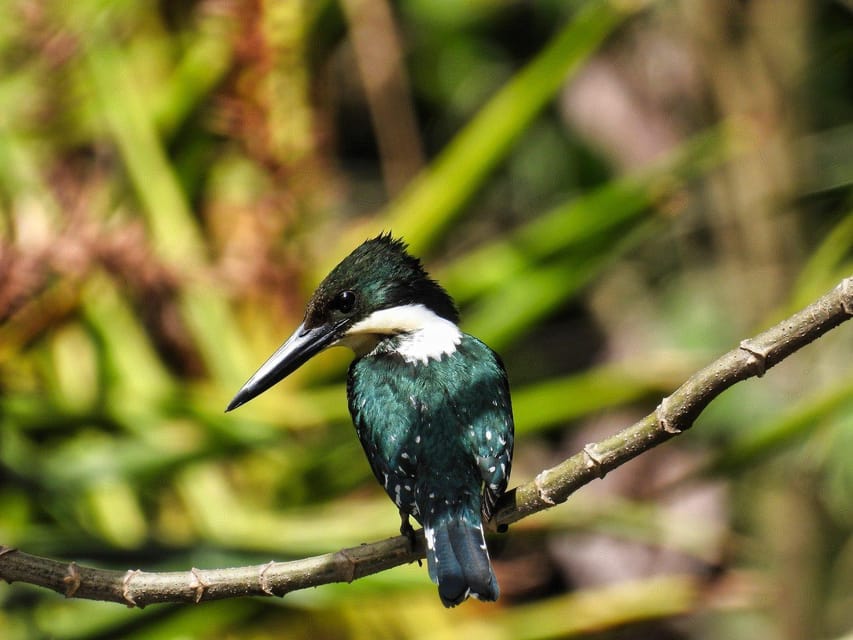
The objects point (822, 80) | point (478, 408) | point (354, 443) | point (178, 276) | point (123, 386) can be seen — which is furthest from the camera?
point (822, 80)

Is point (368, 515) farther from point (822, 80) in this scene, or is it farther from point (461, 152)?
point (822, 80)

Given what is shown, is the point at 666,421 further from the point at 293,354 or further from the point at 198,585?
the point at 293,354

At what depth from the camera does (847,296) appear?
56.3 inches

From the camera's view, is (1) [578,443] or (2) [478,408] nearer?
(2) [478,408]

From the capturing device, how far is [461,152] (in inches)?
129

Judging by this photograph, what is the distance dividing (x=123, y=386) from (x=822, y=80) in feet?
9.42

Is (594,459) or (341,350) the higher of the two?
(594,459)

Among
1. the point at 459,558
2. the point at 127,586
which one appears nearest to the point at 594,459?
the point at 459,558

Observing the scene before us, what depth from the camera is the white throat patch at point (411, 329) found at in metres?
2.22

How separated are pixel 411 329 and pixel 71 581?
0.90m

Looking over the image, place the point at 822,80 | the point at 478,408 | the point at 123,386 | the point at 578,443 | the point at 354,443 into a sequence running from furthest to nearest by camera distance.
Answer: the point at 822,80 → the point at 578,443 → the point at 123,386 → the point at 354,443 → the point at 478,408

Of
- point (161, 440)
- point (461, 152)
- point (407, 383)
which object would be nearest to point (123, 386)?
point (161, 440)

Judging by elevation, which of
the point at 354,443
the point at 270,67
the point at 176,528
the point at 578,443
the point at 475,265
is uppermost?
the point at 270,67

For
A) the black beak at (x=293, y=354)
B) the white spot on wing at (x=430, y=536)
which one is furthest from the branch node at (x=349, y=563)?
the black beak at (x=293, y=354)
